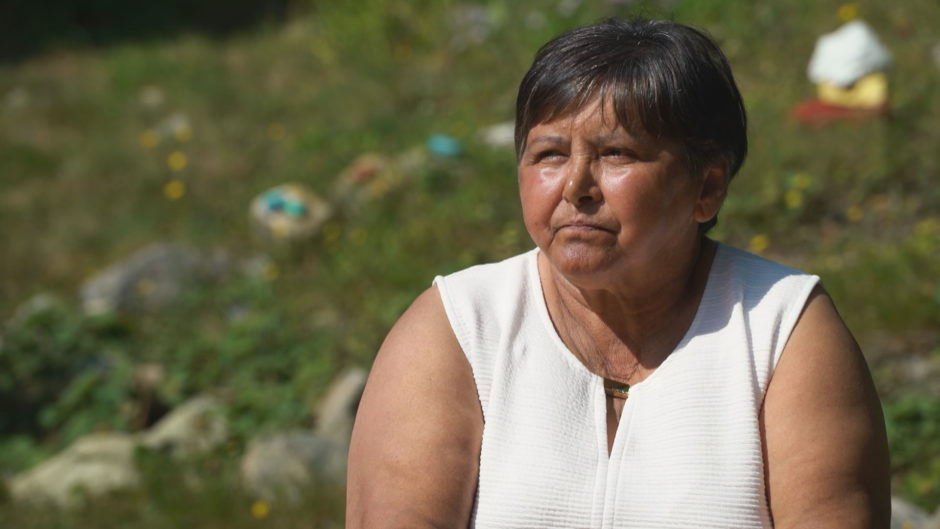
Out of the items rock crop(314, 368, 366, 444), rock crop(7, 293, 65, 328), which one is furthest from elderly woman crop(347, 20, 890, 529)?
rock crop(7, 293, 65, 328)

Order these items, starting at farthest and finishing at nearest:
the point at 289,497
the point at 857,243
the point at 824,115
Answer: the point at 824,115, the point at 857,243, the point at 289,497

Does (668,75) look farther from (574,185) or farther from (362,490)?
(362,490)

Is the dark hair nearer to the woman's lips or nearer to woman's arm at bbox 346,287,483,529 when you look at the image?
the woman's lips

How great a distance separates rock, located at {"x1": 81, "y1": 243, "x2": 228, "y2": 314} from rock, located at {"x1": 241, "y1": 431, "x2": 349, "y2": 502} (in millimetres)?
1871

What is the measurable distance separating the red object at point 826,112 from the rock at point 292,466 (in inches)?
100

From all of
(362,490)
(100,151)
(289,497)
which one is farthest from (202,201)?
(362,490)

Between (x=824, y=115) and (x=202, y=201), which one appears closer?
(x=824, y=115)

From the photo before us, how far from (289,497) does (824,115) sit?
288 centimetres

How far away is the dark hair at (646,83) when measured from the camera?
2.12 metres

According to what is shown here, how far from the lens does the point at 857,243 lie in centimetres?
470

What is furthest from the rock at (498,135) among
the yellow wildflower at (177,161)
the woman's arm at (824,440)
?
the woman's arm at (824,440)

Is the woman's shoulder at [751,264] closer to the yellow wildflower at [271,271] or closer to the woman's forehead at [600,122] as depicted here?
the woman's forehead at [600,122]

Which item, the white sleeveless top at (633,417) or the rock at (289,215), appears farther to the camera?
the rock at (289,215)

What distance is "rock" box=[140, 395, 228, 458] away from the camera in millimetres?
4488
